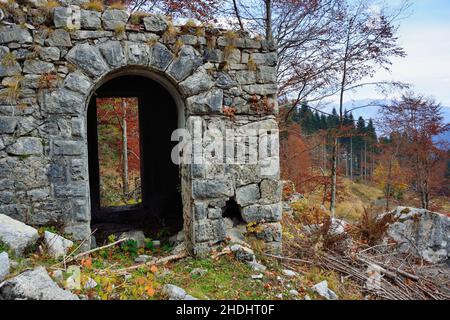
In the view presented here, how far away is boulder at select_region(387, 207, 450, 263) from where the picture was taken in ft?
20.0

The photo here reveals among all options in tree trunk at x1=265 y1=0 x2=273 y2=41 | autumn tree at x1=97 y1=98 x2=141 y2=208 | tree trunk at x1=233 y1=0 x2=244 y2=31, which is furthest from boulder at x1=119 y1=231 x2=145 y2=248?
tree trunk at x1=265 y1=0 x2=273 y2=41

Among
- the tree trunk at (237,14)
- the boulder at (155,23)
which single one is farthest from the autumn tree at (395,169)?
the boulder at (155,23)

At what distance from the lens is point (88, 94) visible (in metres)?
4.36

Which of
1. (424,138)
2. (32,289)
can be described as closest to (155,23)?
(32,289)

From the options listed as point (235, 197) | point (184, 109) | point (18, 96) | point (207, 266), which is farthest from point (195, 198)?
point (18, 96)

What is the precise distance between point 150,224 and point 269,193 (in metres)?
2.78

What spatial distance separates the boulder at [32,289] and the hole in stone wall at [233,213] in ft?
8.19

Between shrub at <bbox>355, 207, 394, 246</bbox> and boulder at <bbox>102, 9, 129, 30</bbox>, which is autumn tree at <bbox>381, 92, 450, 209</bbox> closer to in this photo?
shrub at <bbox>355, 207, 394, 246</bbox>

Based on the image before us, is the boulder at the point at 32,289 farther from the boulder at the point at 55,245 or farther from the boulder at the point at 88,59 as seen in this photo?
the boulder at the point at 88,59

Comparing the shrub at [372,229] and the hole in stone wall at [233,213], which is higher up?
the hole in stone wall at [233,213]

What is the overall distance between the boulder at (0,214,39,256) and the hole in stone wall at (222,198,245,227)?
7.92 feet

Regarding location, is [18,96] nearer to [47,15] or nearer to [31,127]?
[31,127]

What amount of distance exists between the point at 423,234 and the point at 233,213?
3.80 m

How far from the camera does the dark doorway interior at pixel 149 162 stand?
6836 mm
